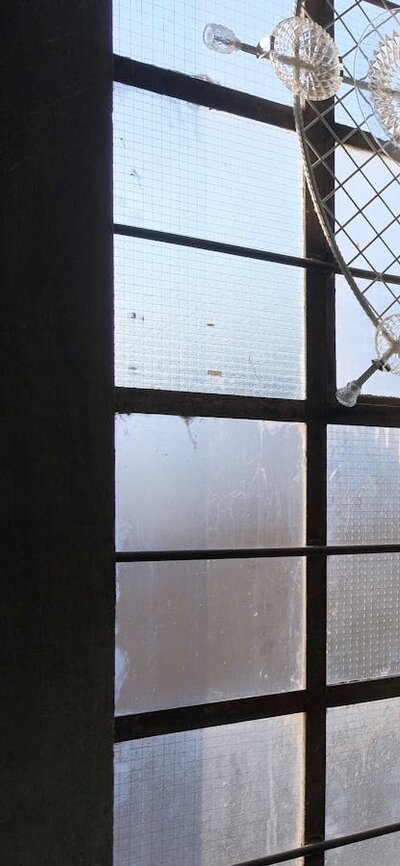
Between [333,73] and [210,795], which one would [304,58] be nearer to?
[333,73]

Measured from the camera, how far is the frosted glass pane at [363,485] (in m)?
1.60

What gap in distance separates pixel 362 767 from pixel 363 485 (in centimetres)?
72

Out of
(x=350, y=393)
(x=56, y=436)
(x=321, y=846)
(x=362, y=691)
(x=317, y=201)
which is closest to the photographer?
(x=56, y=436)

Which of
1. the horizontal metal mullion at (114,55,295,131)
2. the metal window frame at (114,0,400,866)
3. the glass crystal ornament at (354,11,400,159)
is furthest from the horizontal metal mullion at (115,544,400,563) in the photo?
the horizontal metal mullion at (114,55,295,131)

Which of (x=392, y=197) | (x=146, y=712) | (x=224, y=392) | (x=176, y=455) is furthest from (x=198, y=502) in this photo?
(x=392, y=197)

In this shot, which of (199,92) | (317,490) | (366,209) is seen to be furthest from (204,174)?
(317,490)

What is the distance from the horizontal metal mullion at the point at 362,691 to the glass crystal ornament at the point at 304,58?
1.31m

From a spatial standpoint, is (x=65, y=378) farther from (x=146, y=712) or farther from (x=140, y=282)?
(x=146, y=712)

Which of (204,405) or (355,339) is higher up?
(355,339)

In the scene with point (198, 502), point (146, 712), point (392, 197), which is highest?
point (392, 197)

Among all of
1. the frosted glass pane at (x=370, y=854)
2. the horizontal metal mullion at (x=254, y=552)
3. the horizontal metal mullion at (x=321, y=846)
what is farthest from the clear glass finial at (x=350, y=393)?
the frosted glass pane at (x=370, y=854)

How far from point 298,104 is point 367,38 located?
20 cm

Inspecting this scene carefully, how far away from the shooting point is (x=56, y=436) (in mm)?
566

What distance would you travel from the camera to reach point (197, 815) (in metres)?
1.41
